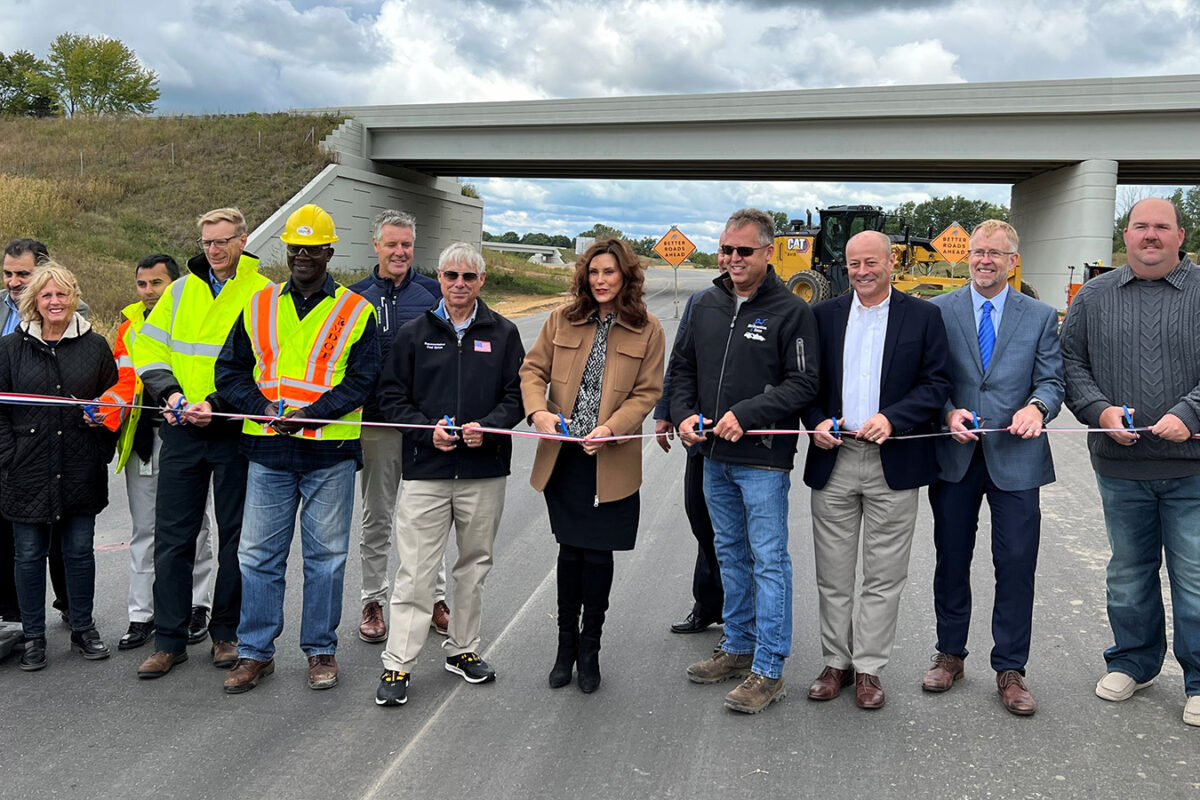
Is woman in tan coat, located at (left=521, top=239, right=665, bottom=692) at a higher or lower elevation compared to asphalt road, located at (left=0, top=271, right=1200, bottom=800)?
higher

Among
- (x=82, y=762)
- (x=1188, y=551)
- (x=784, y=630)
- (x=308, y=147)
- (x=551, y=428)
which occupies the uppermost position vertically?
(x=308, y=147)

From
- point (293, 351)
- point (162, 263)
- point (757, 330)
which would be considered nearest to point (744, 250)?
point (757, 330)

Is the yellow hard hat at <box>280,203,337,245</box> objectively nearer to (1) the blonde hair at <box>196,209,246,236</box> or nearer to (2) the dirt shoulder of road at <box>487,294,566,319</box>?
(1) the blonde hair at <box>196,209,246,236</box>

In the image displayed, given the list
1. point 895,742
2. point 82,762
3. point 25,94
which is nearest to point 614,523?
point 895,742

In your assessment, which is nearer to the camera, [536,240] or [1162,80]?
[1162,80]

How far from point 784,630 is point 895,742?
2.34 ft

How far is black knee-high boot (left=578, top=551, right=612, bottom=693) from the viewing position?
15.7ft

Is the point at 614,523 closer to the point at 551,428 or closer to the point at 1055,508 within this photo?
the point at 551,428

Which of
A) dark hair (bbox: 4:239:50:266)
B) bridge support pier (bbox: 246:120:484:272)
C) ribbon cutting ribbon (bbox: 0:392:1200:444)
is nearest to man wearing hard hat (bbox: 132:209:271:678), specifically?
ribbon cutting ribbon (bbox: 0:392:1200:444)

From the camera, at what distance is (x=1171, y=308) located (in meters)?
4.58

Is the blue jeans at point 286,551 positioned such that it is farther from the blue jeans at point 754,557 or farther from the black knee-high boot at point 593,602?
the blue jeans at point 754,557

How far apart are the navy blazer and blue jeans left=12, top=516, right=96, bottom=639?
3785 millimetres

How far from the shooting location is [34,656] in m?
4.91

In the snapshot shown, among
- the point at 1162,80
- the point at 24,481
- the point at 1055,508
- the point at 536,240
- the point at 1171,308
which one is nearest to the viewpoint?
the point at 1171,308
